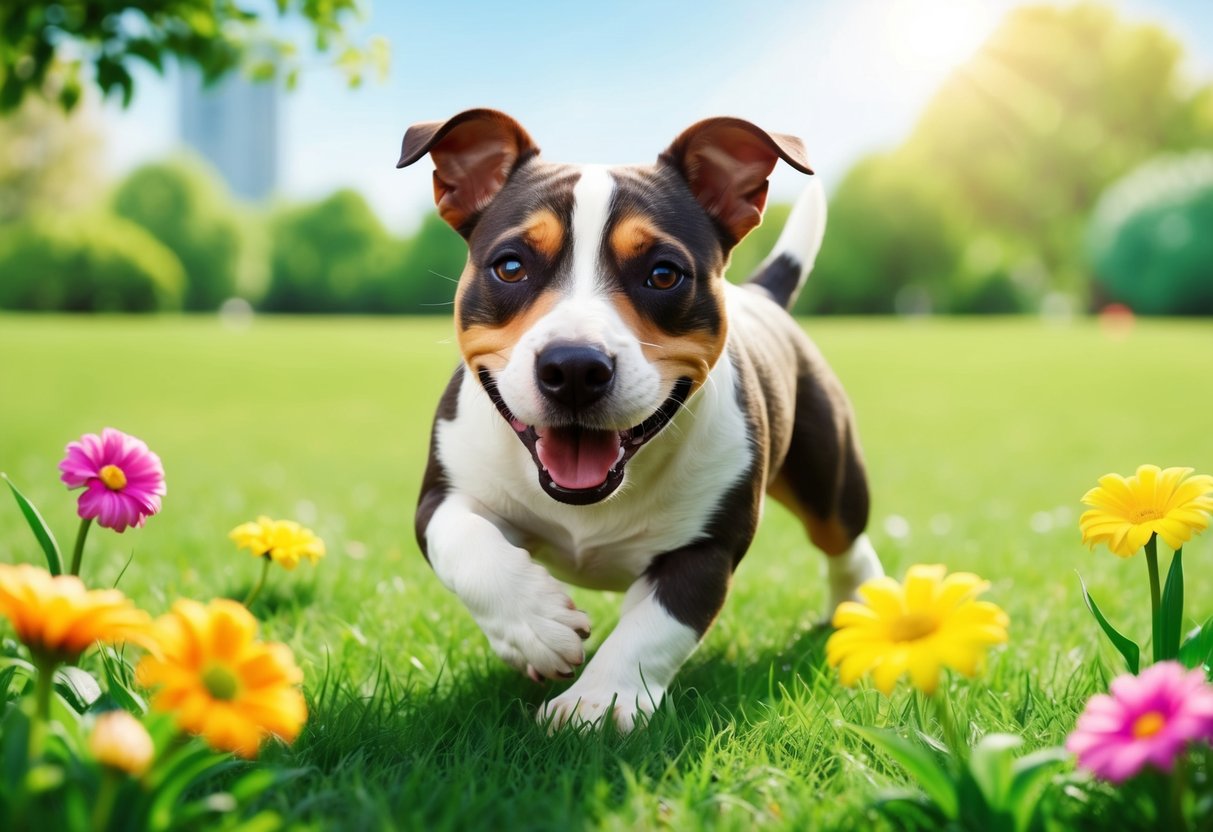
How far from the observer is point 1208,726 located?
1.75 meters

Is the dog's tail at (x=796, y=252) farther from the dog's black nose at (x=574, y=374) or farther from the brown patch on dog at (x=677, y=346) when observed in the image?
the dog's black nose at (x=574, y=374)

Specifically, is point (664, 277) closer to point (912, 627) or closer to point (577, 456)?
point (577, 456)

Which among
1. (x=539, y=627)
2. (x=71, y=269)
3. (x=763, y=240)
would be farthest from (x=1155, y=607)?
(x=763, y=240)

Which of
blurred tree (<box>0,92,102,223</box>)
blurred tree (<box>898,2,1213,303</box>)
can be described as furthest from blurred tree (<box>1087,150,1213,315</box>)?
blurred tree (<box>0,92,102,223</box>)

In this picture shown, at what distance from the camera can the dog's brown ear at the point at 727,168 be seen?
325cm

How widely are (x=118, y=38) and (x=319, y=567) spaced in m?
3.07

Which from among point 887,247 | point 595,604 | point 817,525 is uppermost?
point 817,525

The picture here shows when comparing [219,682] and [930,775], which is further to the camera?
[930,775]

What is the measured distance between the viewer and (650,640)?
Answer: 2.83 m

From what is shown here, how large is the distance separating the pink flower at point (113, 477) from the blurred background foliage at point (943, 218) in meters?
35.1

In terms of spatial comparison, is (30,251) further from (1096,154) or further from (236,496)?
(1096,154)

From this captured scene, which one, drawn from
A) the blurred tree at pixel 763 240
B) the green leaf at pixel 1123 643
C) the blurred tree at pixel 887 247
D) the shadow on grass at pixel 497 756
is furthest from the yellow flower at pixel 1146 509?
the blurred tree at pixel 887 247

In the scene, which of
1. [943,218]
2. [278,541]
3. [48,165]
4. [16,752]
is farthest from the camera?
[943,218]

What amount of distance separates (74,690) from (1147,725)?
211 centimetres
